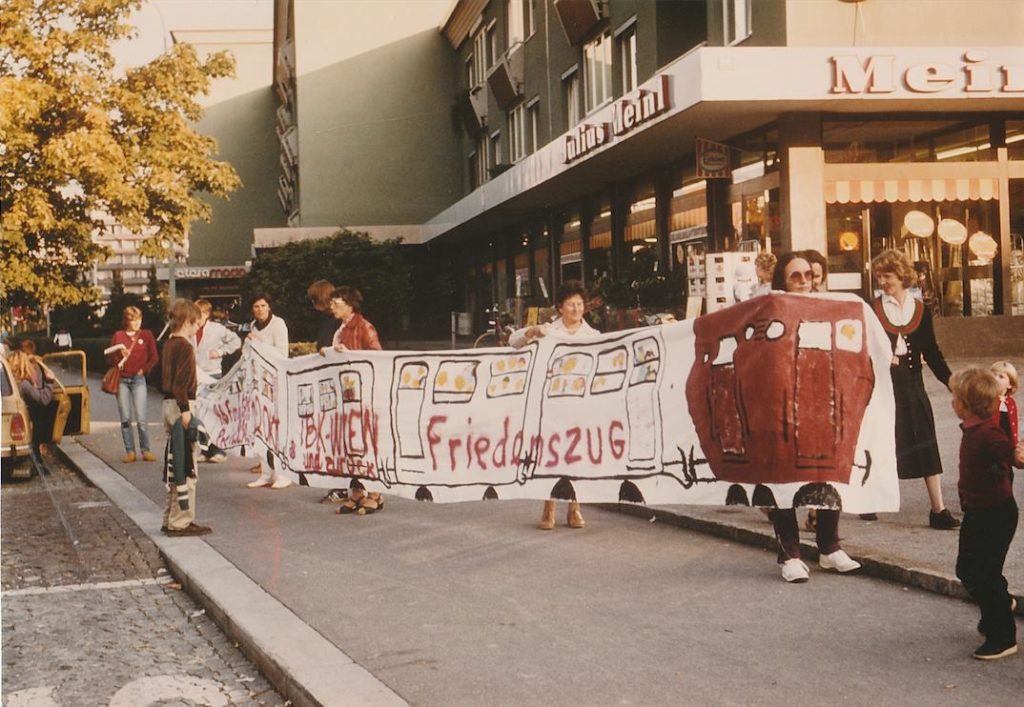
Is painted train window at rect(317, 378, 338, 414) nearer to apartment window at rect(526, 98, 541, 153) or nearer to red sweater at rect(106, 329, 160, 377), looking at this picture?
red sweater at rect(106, 329, 160, 377)

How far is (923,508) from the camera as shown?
8.56 meters

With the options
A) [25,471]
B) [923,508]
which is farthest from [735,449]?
[25,471]

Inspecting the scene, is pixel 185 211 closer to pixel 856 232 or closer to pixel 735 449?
pixel 856 232

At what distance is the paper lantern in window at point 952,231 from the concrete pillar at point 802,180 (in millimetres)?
2075

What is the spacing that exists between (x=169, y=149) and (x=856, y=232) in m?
12.6

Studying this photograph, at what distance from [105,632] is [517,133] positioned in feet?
103

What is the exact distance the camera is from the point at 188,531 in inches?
358

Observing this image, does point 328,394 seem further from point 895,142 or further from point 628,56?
point 628,56

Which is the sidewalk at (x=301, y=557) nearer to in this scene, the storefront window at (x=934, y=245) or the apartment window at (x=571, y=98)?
the storefront window at (x=934, y=245)

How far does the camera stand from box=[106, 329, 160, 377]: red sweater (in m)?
15.0

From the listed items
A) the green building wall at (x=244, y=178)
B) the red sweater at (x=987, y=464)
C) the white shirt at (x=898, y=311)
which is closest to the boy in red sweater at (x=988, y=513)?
the red sweater at (x=987, y=464)

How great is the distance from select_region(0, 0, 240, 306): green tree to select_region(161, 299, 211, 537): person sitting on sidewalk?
1085 cm

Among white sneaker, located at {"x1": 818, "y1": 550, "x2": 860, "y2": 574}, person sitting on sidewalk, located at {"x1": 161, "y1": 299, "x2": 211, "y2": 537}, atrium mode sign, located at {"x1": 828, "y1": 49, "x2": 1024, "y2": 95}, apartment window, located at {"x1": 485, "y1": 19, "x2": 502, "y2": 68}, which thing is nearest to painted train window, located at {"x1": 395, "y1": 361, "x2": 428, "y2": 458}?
person sitting on sidewalk, located at {"x1": 161, "y1": 299, "x2": 211, "y2": 537}

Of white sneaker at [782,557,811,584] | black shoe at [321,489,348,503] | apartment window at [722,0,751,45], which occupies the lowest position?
white sneaker at [782,557,811,584]
